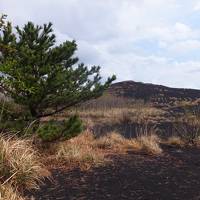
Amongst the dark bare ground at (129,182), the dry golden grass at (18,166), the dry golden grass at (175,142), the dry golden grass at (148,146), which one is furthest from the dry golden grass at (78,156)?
the dry golden grass at (175,142)

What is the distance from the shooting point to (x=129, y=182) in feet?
30.7

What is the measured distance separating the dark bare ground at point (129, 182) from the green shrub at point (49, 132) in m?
1.03

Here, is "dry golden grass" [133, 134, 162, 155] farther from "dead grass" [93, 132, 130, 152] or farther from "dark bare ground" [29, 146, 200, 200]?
"dark bare ground" [29, 146, 200, 200]

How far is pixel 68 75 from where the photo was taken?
11.5 metres

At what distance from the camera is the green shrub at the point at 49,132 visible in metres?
11.0

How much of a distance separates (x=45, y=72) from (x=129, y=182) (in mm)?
3311

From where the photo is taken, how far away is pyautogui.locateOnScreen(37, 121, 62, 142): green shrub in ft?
36.2

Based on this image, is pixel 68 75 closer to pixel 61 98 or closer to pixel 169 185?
pixel 61 98

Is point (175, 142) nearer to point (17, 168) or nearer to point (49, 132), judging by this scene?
point (49, 132)

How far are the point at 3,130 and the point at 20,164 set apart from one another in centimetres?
211

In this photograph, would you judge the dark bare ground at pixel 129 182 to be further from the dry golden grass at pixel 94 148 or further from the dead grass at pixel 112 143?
the dead grass at pixel 112 143

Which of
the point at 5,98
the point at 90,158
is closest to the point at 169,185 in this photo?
the point at 90,158

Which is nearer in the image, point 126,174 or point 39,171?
point 39,171

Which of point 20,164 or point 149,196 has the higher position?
point 20,164
